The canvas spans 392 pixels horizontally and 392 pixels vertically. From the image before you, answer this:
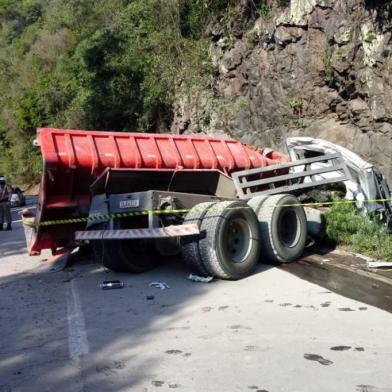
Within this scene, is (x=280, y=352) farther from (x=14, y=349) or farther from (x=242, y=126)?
(x=242, y=126)

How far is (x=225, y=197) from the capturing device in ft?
29.8

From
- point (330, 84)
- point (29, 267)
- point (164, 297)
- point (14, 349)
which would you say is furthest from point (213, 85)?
point (14, 349)

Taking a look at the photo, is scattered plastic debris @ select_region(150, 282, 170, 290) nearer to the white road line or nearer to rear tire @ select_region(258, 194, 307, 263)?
the white road line

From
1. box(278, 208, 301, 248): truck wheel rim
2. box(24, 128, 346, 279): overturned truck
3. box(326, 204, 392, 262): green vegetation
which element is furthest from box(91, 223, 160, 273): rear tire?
box(326, 204, 392, 262): green vegetation

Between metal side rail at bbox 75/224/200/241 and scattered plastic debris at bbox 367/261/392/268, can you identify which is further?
scattered plastic debris at bbox 367/261/392/268

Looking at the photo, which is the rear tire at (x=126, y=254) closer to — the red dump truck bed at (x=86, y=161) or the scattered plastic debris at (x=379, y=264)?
the red dump truck bed at (x=86, y=161)

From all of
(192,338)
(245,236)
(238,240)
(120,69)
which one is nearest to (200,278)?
(238,240)

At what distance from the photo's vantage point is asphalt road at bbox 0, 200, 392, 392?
12.8ft

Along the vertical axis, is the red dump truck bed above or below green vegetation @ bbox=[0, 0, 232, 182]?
below

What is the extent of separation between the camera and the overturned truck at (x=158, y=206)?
720cm

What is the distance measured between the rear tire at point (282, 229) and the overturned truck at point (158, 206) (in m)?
0.02

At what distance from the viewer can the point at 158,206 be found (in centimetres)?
734

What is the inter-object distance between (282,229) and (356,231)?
1511mm

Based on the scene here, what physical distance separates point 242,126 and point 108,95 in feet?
A: 31.2
